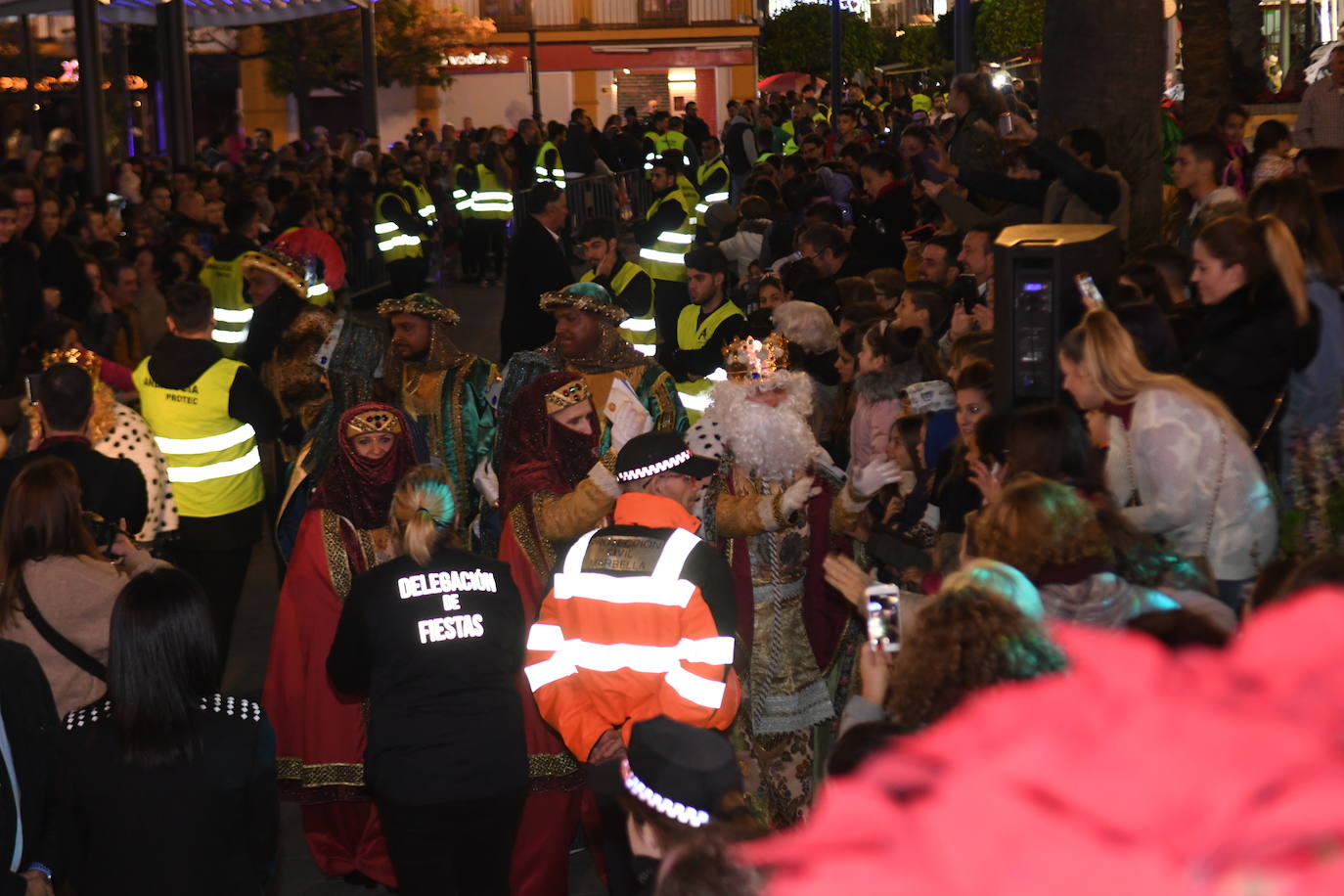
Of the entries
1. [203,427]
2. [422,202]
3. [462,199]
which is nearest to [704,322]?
[203,427]

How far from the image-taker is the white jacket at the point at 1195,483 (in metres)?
4.72

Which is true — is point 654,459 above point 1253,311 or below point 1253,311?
below

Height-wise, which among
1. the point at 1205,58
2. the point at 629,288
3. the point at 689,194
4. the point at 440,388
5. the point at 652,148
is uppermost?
the point at 652,148

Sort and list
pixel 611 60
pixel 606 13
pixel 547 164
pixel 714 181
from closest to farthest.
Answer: pixel 714 181
pixel 547 164
pixel 611 60
pixel 606 13

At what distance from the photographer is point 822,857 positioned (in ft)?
2.94

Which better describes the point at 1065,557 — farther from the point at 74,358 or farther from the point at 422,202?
the point at 422,202

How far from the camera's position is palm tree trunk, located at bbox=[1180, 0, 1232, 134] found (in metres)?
13.7

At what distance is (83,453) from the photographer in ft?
20.1

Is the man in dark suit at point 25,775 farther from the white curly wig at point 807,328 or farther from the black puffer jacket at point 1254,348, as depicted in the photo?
the white curly wig at point 807,328

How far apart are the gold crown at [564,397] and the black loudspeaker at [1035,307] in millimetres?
1548

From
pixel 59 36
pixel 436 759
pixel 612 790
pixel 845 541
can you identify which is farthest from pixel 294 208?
pixel 59 36

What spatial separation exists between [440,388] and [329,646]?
1.81 m

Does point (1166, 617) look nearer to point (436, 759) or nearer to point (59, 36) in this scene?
point (436, 759)

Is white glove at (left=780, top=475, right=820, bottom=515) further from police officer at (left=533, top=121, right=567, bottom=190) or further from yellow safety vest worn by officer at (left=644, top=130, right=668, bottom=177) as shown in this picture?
yellow safety vest worn by officer at (left=644, top=130, right=668, bottom=177)
